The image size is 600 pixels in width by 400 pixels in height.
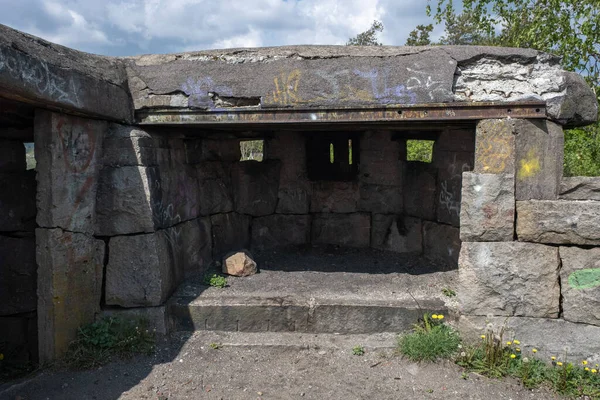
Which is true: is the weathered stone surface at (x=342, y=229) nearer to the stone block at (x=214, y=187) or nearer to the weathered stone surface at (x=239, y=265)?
the stone block at (x=214, y=187)

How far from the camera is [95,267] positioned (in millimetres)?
4039

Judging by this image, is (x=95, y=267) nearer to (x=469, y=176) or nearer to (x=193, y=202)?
(x=193, y=202)

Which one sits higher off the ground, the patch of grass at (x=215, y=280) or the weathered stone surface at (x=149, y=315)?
the patch of grass at (x=215, y=280)

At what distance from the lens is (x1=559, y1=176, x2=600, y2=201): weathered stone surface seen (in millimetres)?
3613

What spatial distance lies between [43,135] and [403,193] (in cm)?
413

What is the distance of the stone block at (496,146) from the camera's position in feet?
12.2

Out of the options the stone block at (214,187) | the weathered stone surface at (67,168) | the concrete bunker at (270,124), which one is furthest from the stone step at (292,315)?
the stone block at (214,187)

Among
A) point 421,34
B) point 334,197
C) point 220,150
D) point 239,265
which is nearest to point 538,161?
point 334,197

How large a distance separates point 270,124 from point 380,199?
8.14 ft

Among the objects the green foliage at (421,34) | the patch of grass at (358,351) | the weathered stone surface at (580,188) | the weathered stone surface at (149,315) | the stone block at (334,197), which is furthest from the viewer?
the green foliage at (421,34)

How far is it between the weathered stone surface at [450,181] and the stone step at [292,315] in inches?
49.2

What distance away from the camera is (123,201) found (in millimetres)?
4051

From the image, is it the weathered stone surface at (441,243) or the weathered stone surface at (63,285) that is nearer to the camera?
the weathered stone surface at (63,285)

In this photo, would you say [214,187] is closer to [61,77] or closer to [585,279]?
[61,77]
